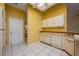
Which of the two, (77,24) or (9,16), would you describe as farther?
(9,16)

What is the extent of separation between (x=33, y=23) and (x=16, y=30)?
3.18ft

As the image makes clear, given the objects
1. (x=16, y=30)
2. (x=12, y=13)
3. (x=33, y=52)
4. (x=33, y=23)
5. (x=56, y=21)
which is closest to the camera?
(x=33, y=52)

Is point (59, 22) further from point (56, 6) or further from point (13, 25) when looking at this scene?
point (13, 25)

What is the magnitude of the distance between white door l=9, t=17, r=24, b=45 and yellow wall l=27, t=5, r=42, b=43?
0.82 m

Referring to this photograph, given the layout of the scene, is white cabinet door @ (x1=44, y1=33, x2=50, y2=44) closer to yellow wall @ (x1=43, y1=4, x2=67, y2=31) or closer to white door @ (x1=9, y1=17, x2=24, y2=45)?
yellow wall @ (x1=43, y1=4, x2=67, y2=31)

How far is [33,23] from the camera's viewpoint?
14.3 feet

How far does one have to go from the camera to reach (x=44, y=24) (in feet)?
15.8

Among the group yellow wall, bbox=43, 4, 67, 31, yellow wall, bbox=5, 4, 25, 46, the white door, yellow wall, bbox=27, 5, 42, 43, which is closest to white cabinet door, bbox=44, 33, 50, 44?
yellow wall, bbox=43, 4, 67, 31

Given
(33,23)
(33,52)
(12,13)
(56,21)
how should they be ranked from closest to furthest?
1. (33,52)
2. (56,21)
3. (12,13)
4. (33,23)

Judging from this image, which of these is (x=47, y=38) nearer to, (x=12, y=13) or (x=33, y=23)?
(x=33, y=23)

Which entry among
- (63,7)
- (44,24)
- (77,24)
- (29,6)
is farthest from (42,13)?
(77,24)

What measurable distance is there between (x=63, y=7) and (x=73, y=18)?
578mm

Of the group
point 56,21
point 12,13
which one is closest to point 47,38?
point 56,21

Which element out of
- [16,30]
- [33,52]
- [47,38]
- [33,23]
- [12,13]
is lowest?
[33,52]
